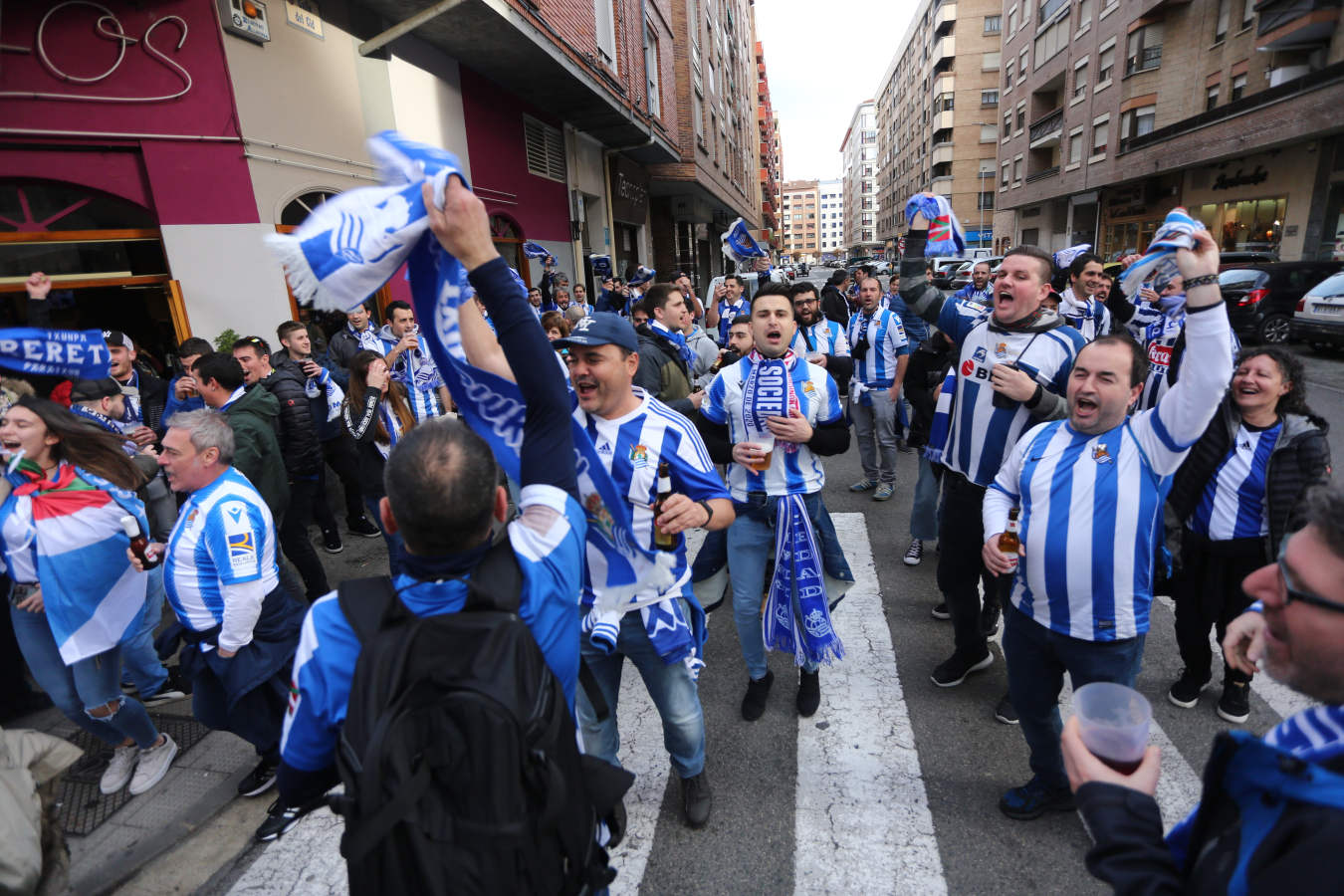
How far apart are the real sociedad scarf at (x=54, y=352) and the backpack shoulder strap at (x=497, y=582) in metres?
3.39


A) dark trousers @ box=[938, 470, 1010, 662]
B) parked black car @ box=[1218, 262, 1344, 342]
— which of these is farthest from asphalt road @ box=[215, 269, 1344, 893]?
parked black car @ box=[1218, 262, 1344, 342]

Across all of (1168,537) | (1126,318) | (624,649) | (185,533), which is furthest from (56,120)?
(1126,318)

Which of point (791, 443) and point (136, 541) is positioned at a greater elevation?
point (791, 443)

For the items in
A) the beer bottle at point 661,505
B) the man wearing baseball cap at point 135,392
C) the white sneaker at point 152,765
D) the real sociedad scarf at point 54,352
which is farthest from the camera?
the man wearing baseball cap at point 135,392

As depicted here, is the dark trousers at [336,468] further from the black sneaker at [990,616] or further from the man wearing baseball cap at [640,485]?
the black sneaker at [990,616]

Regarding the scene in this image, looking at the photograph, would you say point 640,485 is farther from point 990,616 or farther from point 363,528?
point 363,528

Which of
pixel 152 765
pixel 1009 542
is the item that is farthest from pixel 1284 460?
pixel 152 765

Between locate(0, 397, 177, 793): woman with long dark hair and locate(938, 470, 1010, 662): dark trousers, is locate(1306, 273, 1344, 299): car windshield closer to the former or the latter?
locate(938, 470, 1010, 662): dark trousers

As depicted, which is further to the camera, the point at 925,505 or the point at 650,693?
the point at 925,505

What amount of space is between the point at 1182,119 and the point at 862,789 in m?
33.3

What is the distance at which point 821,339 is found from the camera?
693 centimetres

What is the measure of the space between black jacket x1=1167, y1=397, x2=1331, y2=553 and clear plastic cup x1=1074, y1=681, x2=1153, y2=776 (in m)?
2.42

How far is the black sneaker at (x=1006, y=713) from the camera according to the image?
3.47m

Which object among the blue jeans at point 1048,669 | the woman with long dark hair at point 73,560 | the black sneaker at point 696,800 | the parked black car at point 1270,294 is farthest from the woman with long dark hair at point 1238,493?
the parked black car at point 1270,294
